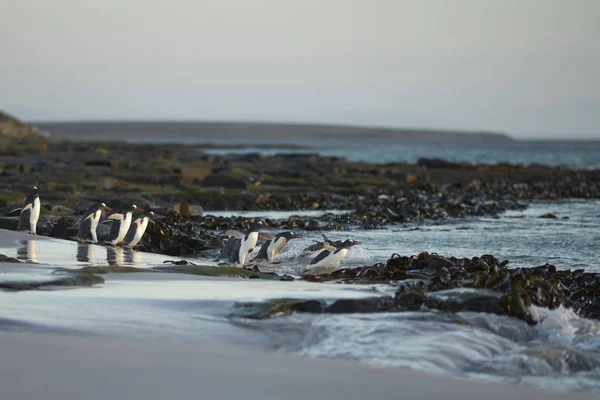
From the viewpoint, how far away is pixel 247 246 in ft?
30.2

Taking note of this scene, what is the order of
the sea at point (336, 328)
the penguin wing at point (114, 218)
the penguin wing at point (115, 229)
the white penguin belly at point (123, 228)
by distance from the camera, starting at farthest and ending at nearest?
the penguin wing at point (114, 218) → the penguin wing at point (115, 229) → the white penguin belly at point (123, 228) → the sea at point (336, 328)

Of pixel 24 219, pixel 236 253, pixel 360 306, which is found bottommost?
pixel 236 253

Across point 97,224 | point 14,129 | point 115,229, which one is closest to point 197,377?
point 115,229

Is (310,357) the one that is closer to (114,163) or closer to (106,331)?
(106,331)

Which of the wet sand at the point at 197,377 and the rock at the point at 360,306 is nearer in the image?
the wet sand at the point at 197,377

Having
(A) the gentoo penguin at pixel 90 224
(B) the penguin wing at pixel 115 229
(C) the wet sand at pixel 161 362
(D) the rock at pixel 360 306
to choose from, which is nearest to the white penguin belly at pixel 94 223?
(A) the gentoo penguin at pixel 90 224

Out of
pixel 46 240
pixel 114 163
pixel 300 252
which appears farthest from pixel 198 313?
pixel 114 163

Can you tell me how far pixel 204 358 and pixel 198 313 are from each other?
1.03 metres

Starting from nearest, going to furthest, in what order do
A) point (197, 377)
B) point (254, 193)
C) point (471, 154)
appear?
point (197, 377) < point (254, 193) < point (471, 154)

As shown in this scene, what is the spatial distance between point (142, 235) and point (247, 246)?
170cm

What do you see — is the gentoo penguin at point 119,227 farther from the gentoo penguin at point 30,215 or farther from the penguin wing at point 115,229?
the gentoo penguin at point 30,215

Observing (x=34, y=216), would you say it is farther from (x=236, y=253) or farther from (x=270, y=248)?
(x=270, y=248)

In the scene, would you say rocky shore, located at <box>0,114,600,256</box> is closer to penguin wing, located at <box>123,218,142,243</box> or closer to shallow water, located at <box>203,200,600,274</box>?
penguin wing, located at <box>123,218,142,243</box>

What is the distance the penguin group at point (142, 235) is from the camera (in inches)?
358
